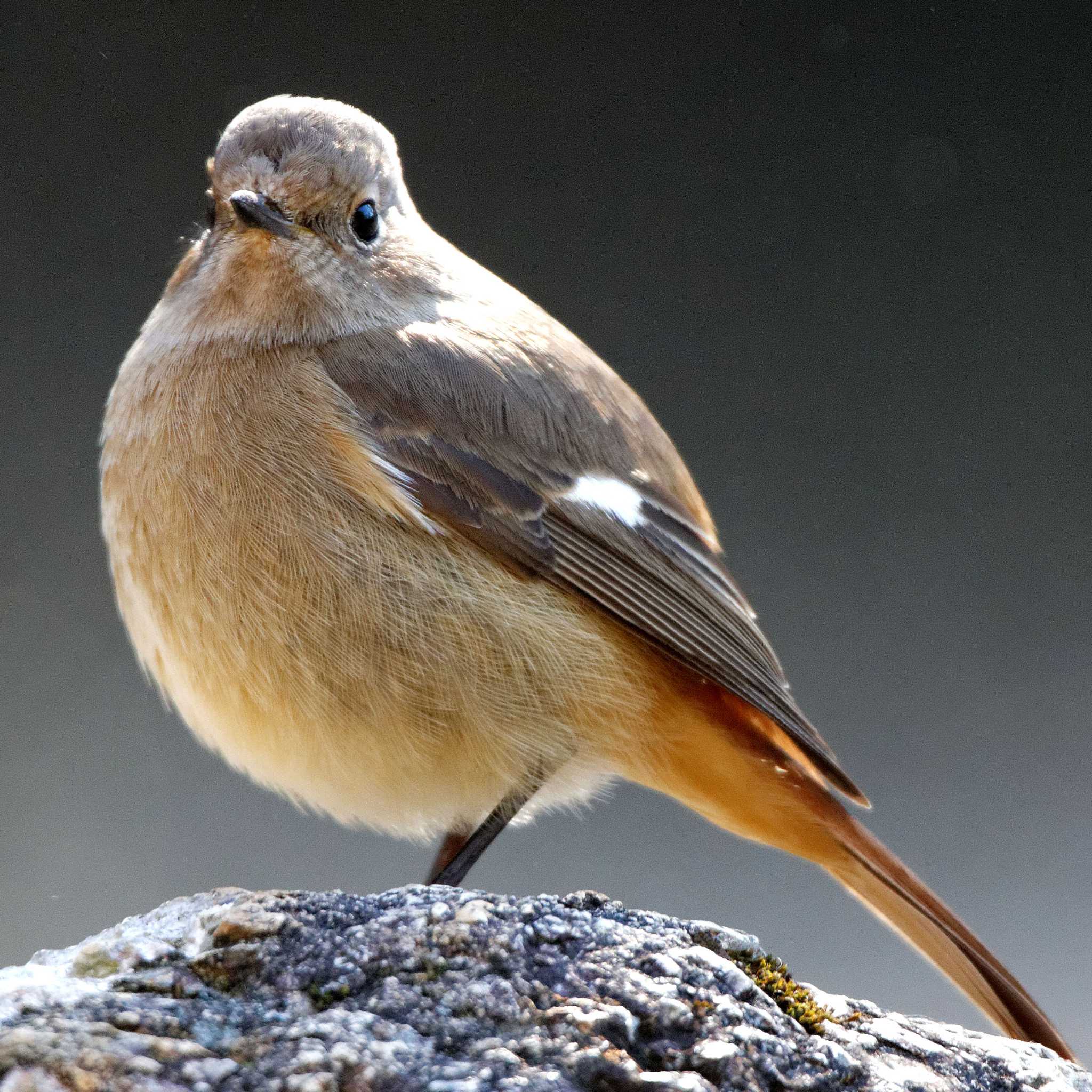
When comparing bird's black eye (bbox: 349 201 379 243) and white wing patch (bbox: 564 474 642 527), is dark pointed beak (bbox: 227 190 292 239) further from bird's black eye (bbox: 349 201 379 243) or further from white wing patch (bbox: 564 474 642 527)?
white wing patch (bbox: 564 474 642 527)

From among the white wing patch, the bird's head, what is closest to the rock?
the white wing patch

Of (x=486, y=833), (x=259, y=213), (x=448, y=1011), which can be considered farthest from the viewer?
(x=486, y=833)

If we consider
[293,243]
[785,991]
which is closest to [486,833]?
[785,991]

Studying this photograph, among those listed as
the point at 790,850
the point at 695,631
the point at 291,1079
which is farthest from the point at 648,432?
the point at 291,1079

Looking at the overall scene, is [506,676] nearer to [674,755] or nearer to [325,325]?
[674,755]

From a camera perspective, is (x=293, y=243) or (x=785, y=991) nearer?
(x=785, y=991)

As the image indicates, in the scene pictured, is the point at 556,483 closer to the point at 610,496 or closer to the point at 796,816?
the point at 610,496
